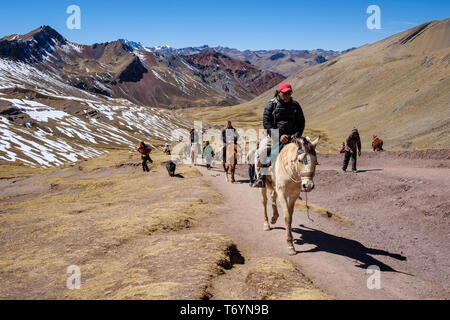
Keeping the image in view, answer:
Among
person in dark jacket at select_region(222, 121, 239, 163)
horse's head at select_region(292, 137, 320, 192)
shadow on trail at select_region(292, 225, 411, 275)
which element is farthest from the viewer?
person in dark jacket at select_region(222, 121, 239, 163)

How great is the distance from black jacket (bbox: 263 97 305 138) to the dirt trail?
419cm

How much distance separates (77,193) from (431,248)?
29.2 metres

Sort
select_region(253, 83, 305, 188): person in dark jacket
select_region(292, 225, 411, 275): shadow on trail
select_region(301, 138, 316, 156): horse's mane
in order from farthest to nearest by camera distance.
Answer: select_region(253, 83, 305, 188): person in dark jacket → select_region(292, 225, 411, 275): shadow on trail → select_region(301, 138, 316, 156): horse's mane

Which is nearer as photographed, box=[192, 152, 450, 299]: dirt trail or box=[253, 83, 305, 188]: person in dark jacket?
box=[192, 152, 450, 299]: dirt trail

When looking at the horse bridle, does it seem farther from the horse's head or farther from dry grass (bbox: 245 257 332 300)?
dry grass (bbox: 245 257 332 300)

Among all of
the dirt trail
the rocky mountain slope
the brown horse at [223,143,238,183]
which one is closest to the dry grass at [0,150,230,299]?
the dirt trail

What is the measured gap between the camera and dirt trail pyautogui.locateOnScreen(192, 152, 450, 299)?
7.91 m

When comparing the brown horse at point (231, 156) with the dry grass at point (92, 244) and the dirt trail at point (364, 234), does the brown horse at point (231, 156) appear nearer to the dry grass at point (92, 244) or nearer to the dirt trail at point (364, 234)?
the dirt trail at point (364, 234)

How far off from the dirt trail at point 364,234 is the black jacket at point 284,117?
4.19 meters

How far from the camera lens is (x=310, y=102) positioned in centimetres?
16150

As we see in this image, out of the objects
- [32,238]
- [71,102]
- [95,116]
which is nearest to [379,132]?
[32,238]

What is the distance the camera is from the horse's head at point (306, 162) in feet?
27.3

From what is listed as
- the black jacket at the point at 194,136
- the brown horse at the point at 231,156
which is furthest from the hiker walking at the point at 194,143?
the brown horse at the point at 231,156

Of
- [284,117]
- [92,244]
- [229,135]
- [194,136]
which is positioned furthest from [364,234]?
[194,136]
